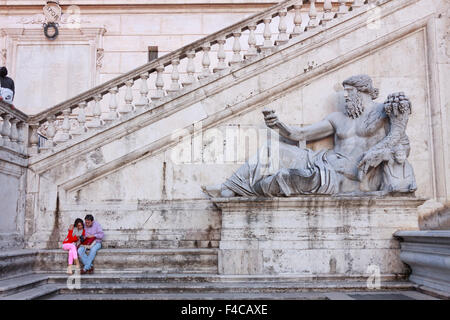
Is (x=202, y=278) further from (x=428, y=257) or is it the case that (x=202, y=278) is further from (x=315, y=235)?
(x=428, y=257)

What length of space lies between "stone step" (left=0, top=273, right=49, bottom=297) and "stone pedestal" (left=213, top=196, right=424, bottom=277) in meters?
2.60

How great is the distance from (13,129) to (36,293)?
10.5 ft

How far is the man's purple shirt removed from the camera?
7067 mm

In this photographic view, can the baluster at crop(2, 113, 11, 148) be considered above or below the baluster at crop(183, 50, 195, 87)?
below

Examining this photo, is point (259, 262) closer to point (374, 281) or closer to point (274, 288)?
point (274, 288)

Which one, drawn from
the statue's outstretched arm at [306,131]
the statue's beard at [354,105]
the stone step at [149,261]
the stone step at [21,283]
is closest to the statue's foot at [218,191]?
the stone step at [149,261]

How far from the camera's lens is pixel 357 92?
7547mm

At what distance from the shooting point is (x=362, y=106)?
24.7ft

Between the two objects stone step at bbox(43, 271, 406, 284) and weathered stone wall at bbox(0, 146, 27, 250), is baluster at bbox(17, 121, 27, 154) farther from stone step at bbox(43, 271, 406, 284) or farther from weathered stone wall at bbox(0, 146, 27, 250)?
stone step at bbox(43, 271, 406, 284)

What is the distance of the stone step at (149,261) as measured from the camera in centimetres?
683

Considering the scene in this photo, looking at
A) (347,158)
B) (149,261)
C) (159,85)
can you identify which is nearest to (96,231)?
(149,261)

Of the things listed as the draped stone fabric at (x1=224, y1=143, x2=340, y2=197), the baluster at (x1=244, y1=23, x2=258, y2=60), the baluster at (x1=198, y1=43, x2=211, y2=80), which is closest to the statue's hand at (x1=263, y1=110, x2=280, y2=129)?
the draped stone fabric at (x1=224, y1=143, x2=340, y2=197)

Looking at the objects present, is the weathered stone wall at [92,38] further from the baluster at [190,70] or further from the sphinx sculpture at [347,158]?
the sphinx sculpture at [347,158]
